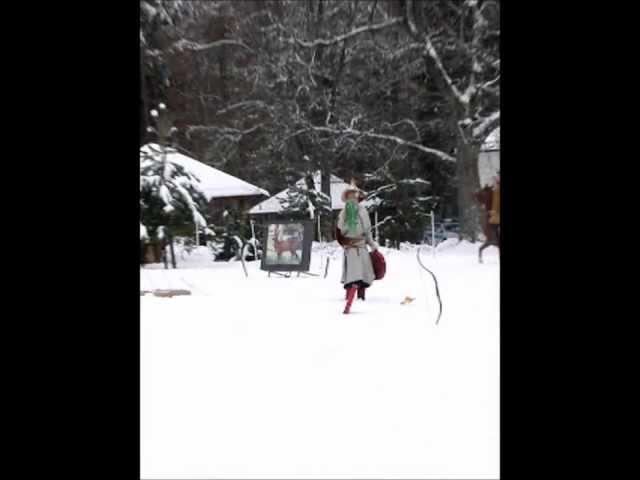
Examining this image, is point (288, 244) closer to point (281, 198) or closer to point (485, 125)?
point (281, 198)

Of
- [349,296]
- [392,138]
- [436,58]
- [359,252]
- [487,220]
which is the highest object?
[436,58]

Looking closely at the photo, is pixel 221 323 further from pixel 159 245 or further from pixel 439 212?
pixel 439 212

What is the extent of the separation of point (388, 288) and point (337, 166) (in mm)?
767

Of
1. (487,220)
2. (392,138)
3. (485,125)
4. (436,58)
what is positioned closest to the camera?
(487,220)

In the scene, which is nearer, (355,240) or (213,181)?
(355,240)

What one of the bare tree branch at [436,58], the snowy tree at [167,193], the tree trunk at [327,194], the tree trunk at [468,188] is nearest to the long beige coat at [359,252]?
the tree trunk at [327,194]

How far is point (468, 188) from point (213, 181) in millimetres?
1252

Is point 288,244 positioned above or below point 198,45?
below

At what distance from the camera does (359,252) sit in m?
2.97

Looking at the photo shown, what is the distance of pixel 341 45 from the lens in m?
4.38

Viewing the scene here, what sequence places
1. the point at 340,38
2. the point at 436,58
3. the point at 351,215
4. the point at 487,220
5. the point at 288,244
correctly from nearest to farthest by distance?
the point at 487,220 → the point at 351,215 → the point at 288,244 → the point at 340,38 → the point at 436,58

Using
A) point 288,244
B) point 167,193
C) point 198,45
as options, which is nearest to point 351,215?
point 288,244
